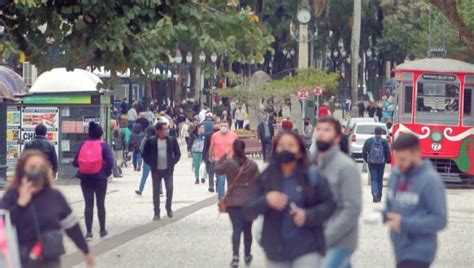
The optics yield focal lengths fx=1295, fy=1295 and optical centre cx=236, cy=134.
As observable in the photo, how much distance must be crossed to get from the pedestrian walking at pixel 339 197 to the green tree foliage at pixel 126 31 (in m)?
8.97

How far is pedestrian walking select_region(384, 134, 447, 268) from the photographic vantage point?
9047 millimetres

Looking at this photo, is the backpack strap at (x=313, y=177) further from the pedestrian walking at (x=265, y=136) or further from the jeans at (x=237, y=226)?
the pedestrian walking at (x=265, y=136)

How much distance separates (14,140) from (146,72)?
543 inches

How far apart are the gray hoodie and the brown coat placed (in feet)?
18.0

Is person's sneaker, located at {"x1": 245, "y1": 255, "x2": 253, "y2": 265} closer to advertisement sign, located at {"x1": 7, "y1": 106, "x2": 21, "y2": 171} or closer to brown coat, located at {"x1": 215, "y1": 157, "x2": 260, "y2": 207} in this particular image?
brown coat, located at {"x1": 215, "y1": 157, "x2": 260, "y2": 207}

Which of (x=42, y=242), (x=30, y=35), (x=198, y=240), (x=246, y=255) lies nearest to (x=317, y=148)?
(x=42, y=242)

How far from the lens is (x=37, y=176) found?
912 centimetres

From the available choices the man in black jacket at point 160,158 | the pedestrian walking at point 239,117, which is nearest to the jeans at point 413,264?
the man in black jacket at point 160,158

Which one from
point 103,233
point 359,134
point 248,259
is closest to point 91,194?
point 103,233

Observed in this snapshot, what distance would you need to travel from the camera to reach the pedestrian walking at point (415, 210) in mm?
9047

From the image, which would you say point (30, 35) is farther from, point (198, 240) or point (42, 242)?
point (42, 242)

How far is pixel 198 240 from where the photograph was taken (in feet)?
60.8

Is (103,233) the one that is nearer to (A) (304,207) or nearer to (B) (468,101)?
(A) (304,207)

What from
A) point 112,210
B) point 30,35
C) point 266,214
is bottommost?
point 112,210
